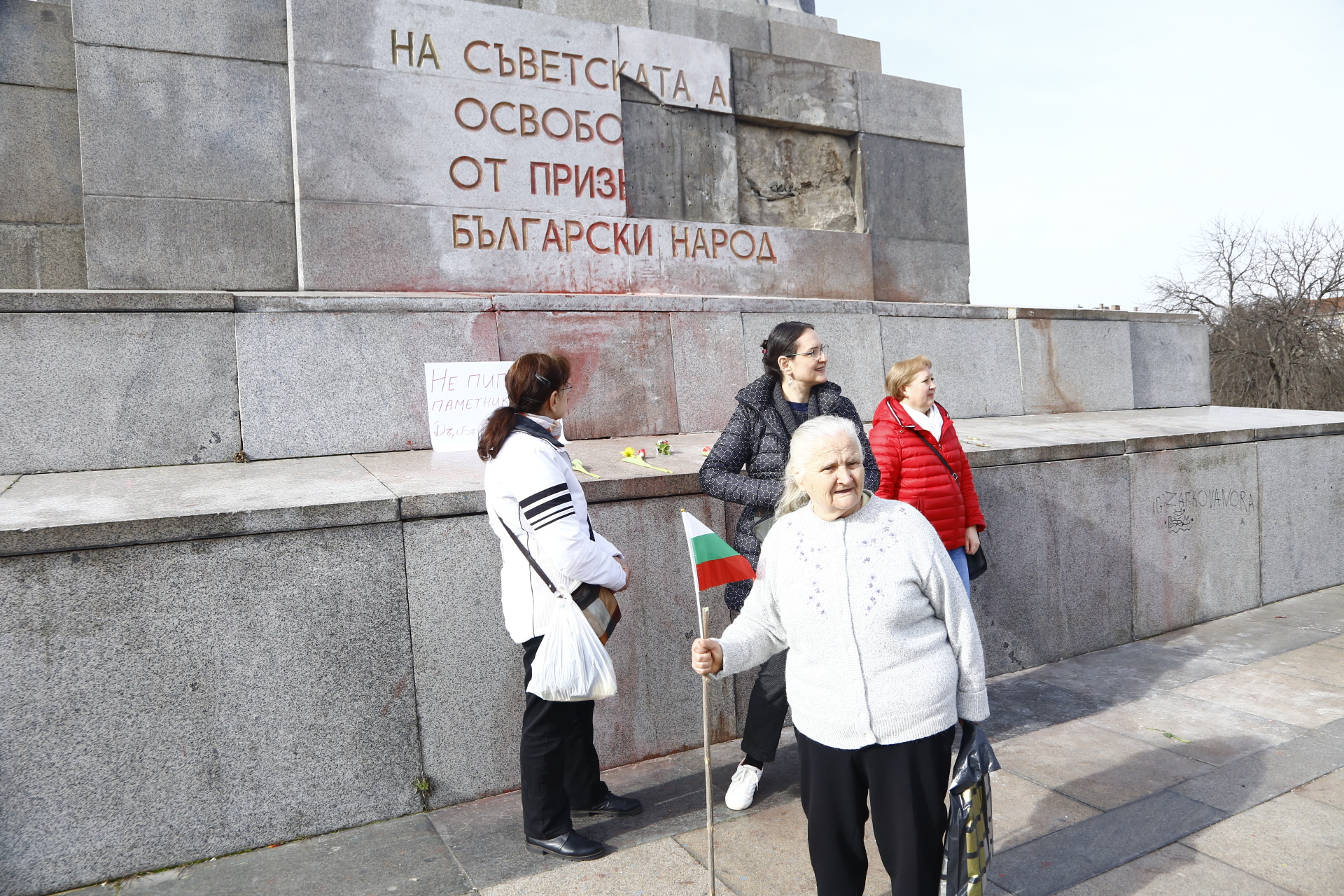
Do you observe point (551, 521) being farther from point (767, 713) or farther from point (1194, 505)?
Answer: point (1194, 505)

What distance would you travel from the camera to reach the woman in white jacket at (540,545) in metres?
3.21

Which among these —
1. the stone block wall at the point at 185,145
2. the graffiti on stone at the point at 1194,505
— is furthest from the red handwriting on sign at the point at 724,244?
the graffiti on stone at the point at 1194,505

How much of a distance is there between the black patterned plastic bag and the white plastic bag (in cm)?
120

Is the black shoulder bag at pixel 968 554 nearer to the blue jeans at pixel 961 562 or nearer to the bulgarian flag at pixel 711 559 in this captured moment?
the blue jeans at pixel 961 562

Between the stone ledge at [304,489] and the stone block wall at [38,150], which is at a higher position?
the stone block wall at [38,150]

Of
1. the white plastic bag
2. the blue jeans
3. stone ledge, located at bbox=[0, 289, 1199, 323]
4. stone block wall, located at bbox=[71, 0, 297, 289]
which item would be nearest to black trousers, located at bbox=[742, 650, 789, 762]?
the white plastic bag

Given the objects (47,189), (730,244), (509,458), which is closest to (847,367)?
(730,244)

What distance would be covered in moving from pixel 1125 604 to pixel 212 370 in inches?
236

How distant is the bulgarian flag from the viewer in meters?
3.27

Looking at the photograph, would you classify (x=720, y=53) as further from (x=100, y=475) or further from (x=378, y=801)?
(x=378, y=801)

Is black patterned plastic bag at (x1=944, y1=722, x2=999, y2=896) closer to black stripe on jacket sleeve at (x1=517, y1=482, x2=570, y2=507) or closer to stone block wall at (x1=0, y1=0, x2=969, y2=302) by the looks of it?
black stripe on jacket sleeve at (x1=517, y1=482, x2=570, y2=507)

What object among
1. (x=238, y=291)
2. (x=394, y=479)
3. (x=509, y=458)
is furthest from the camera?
(x=238, y=291)

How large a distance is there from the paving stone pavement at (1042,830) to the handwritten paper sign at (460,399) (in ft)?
6.88

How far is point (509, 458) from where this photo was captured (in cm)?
324
